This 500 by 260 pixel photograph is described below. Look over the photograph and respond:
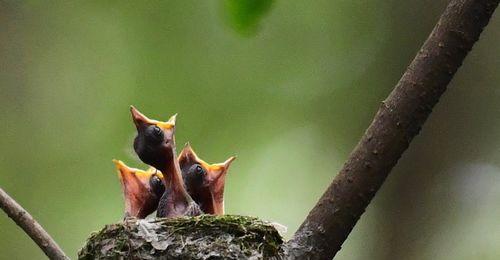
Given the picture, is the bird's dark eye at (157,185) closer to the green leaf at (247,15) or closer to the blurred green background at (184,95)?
the green leaf at (247,15)

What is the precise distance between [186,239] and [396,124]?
0.91 m

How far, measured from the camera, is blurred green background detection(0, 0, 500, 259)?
5.38m

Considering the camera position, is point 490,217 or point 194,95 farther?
point 194,95

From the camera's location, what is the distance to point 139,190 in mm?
3088

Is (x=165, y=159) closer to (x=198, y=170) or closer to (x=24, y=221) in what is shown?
(x=198, y=170)

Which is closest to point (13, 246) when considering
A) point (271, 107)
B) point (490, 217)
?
point (271, 107)

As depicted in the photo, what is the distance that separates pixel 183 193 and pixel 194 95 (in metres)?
3.41

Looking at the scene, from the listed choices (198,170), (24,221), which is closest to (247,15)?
(24,221)

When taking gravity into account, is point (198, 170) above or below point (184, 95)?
below

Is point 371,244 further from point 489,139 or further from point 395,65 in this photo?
point 395,65

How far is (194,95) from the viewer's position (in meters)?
6.26

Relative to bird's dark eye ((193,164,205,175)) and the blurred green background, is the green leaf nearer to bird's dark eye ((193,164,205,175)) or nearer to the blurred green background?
bird's dark eye ((193,164,205,175))

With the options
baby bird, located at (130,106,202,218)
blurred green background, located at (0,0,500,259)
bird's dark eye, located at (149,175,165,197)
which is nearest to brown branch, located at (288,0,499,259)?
baby bird, located at (130,106,202,218)

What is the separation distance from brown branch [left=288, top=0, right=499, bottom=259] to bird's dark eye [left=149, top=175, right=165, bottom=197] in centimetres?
129
